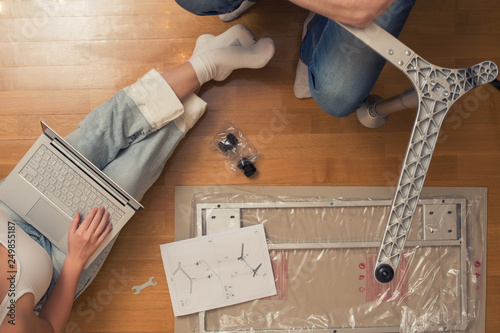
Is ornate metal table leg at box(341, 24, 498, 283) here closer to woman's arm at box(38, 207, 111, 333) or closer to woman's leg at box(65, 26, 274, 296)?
woman's leg at box(65, 26, 274, 296)

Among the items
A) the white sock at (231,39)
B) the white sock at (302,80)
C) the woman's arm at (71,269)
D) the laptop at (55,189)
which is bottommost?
the woman's arm at (71,269)

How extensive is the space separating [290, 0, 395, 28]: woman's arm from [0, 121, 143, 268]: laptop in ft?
2.12

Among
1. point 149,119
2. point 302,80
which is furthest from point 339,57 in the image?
point 149,119

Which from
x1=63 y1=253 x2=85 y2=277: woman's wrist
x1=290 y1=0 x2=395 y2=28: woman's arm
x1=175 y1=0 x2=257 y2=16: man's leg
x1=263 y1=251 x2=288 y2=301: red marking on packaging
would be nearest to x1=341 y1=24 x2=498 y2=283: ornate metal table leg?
x1=290 y1=0 x2=395 y2=28: woman's arm

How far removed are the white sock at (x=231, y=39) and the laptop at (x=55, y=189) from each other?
0.44 metres

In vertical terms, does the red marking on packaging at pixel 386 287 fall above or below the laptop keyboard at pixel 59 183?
below

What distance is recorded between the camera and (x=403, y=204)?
669mm

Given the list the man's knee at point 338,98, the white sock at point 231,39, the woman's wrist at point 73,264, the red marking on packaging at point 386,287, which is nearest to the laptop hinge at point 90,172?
the woman's wrist at point 73,264

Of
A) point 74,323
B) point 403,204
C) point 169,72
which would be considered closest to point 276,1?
point 169,72

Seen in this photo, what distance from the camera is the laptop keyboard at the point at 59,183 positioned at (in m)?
0.99

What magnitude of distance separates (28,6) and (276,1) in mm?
745

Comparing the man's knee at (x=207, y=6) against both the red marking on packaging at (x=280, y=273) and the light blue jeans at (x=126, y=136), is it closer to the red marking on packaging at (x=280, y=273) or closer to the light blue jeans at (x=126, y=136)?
the light blue jeans at (x=126, y=136)

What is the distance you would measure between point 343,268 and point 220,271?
0.36 meters

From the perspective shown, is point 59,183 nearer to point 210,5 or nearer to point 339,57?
point 210,5
